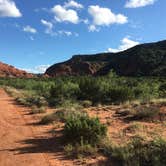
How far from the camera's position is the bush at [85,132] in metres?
11.0

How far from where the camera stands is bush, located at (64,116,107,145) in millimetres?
10953

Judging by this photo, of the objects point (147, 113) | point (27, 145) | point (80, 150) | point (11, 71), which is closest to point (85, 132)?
point (80, 150)

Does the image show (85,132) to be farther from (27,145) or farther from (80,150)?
(27,145)

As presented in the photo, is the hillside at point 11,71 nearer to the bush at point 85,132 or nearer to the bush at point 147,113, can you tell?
the bush at point 147,113

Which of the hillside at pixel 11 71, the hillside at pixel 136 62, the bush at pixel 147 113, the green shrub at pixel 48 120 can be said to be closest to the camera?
the bush at pixel 147 113

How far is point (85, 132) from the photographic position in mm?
11203

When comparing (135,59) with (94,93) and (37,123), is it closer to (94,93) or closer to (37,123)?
(94,93)

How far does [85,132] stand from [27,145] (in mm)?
1827

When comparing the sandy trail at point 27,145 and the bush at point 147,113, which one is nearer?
the sandy trail at point 27,145

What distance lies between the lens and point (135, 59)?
111 meters

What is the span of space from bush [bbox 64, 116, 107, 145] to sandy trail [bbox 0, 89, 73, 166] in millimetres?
578

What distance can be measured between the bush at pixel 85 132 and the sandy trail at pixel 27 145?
58 cm

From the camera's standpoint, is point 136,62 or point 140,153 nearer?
point 140,153

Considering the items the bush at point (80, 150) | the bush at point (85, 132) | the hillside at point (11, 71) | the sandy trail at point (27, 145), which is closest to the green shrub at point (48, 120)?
the sandy trail at point (27, 145)
